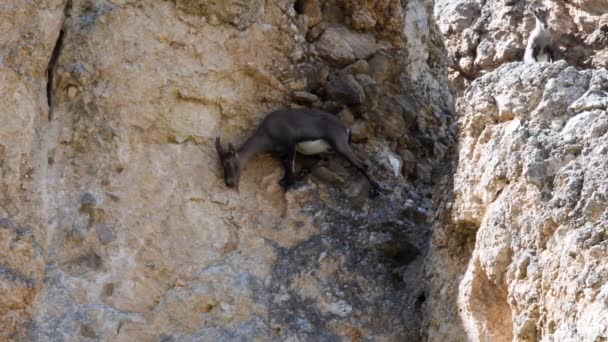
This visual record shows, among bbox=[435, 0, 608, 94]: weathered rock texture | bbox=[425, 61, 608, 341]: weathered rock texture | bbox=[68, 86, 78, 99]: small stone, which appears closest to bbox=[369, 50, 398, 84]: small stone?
bbox=[425, 61, 608, 341]: weathered rock texture

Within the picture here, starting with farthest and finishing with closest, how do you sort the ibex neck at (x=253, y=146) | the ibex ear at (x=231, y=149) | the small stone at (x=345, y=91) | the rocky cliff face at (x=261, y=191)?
the small stone at (x=345, y=91) → the ibex neck at (x=253, y=146) → the ibex ear at (x=231, y=149) → the rocky cliff face at (x=261, y=191)

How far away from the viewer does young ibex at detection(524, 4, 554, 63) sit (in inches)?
463

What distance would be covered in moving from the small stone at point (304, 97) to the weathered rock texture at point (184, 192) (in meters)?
0.01

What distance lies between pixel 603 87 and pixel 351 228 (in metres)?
2.44

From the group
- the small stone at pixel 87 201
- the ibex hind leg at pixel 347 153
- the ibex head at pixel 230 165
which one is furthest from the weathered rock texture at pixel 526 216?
the small stone at pixel 87 201

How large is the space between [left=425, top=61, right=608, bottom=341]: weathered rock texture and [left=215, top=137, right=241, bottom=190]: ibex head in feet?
5.82

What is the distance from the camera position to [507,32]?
41.5 feet

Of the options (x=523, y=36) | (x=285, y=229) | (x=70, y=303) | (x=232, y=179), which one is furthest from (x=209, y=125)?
(x=523, y=36)

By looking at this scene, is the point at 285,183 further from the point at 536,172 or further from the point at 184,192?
the point at 536,172

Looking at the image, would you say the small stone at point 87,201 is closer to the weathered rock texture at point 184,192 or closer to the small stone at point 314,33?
the weathered rock texture at point 184,192

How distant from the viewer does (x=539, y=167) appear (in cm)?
680

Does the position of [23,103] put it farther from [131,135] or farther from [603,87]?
[603,87]

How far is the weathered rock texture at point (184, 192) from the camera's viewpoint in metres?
8.09

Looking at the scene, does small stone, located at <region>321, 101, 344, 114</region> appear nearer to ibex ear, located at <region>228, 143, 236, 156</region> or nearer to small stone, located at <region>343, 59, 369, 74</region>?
small stone, located at <region>343, 59, 369, 74</region>
